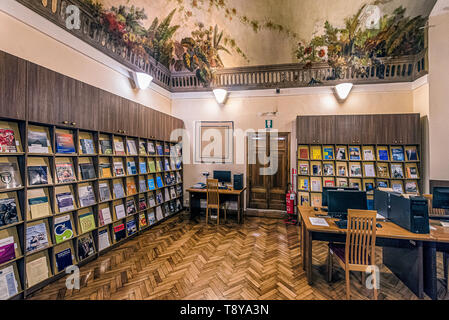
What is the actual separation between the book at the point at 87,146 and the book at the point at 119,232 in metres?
1.55

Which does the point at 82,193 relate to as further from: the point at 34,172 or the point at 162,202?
the point at 162,202

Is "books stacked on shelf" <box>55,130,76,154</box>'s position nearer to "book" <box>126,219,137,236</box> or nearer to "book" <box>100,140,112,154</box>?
"book" <box>100,140,112,154</box>

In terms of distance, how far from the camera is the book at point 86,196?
9.67 feet

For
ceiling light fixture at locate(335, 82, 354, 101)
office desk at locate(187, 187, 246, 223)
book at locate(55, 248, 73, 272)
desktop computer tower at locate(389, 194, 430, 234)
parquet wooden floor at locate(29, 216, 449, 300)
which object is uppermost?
ceiling light fixture at locate(335, 82, 354, 101)

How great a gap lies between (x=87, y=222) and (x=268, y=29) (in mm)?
4623

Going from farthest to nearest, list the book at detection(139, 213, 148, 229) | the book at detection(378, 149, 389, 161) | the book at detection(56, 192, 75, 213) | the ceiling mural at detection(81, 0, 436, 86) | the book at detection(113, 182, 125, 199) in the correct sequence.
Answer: the book at detection(378, 149, 389, 161) → the book at detection(139, 213, 148, 229) → the book at detection(113, 182, 125, 199) → the ceiling mural at detection(81, 0, 436, 86) → the book at detection(56, 192, 75, 213)

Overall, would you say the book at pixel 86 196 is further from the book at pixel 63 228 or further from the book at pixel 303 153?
the book at pixel 303 153

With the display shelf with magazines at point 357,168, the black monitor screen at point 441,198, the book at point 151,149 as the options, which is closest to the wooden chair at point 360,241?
the black monitor screen at point 441,198

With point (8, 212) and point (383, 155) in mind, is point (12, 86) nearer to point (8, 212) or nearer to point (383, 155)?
point (8, 212)

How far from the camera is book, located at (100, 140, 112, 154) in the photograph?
3.32 metres

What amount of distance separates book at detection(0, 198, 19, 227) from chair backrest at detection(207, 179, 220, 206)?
3.33 m

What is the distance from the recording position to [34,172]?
2393mm

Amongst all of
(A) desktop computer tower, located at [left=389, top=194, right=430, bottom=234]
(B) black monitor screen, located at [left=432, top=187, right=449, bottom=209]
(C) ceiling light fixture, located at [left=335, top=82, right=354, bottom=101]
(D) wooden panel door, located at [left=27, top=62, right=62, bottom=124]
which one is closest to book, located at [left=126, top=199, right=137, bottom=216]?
(D) wooden panel door, located at [left=27, top=62, right=62, bottom=124]

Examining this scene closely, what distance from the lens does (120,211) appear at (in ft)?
12.1
